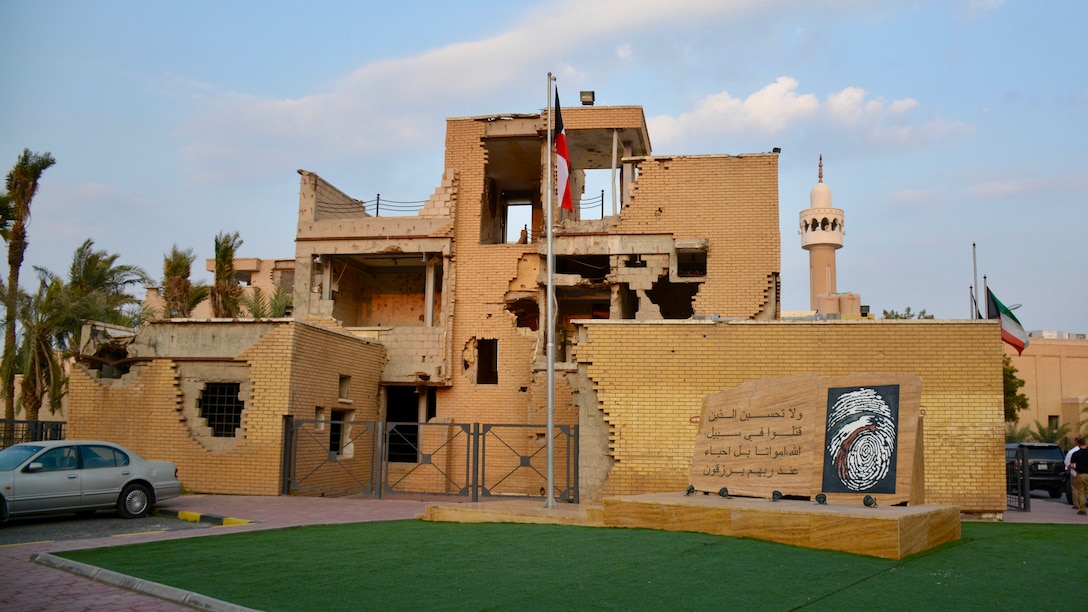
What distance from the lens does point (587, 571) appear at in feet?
30.7

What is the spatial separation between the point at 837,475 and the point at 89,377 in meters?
18.1

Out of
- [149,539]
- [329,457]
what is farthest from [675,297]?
[149,539]

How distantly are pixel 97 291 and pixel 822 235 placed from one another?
48289mm

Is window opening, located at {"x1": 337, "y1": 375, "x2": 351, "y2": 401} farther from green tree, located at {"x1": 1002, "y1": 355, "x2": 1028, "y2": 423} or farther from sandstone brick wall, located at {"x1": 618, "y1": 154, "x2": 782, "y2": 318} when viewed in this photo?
green tree, located at {"x1": 1002, "y1": 355, "x2": 1028, "y2": 423}

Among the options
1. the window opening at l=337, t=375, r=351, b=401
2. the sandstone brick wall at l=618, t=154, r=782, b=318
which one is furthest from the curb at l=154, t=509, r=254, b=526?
the sandstone brick wall at l=618, t=154, r=782, b=318

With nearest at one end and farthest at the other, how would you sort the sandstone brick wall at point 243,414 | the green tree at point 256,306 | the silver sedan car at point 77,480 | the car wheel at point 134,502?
the silver sedan car at point 77,480 < the car wheel at point 134,502 < the sandstone brick wall at point 243,414 < the green tree at point 256,306

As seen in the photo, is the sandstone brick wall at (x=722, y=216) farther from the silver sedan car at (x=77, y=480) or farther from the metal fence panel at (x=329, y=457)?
the silver sedan car at (x=77, y=480)

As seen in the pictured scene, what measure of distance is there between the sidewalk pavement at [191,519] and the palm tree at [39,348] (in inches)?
448

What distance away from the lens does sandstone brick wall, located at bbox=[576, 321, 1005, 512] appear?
695 inches

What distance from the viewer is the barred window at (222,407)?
71.7 ft

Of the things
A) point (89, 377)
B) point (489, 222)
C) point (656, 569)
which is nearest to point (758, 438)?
point (656, 569)

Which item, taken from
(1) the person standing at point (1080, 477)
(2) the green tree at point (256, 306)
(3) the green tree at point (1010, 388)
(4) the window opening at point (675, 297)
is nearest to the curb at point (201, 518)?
(2) the green tree at point (256, 306)

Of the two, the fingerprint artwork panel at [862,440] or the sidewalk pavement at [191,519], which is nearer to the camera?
the sidewalk pavement at [191,519]

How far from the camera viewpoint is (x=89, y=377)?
22281 mm
